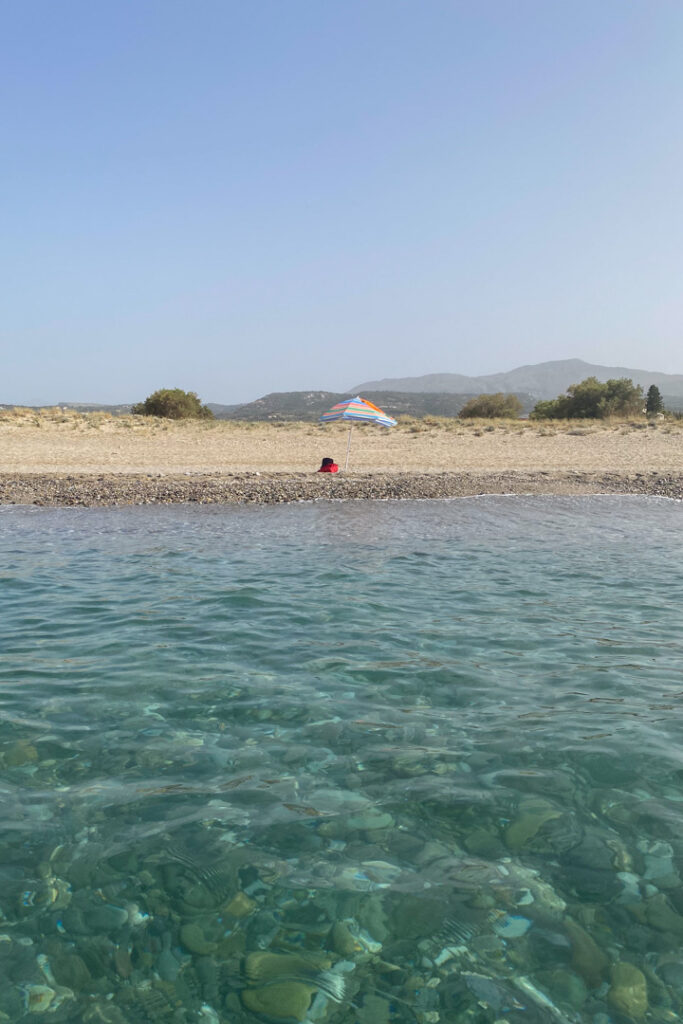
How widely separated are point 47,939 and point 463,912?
1.84m

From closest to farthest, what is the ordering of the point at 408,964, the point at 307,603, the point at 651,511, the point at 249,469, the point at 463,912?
the point at 408,964, the point at 463,912, the point at 307,603, the point at 651,511, the point at 249,469

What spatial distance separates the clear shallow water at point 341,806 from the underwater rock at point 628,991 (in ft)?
0.05

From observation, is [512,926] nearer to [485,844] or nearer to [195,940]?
[485,844]

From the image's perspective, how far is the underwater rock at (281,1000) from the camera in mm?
2697

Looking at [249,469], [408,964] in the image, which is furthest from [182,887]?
[249,469]

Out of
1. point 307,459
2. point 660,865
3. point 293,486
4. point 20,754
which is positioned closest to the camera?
point 660,865

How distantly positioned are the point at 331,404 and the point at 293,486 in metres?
124

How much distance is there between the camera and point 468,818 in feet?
12.9

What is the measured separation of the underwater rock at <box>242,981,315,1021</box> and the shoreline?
1528 cm

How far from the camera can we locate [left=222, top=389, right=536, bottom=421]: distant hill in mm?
111188

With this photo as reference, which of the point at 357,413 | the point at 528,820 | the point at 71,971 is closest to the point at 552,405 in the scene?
the point at 357,413

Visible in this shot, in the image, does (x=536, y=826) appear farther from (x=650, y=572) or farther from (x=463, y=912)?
(x=650, y=572)

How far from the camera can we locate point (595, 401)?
4934 centimetres

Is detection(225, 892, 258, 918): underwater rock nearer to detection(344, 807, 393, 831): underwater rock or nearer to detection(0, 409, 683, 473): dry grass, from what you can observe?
detection(344, 807, 393, 831): underwater rock
